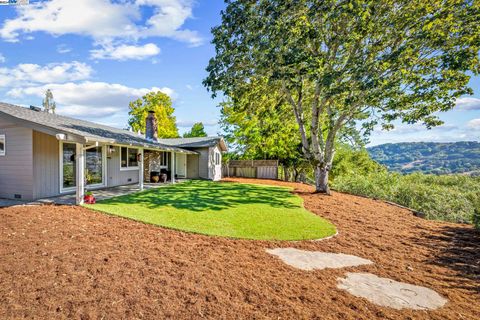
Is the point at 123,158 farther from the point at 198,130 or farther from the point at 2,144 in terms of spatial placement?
the point at 198,130

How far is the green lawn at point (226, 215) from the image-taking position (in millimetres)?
5969

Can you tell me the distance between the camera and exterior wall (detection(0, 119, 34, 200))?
824cm

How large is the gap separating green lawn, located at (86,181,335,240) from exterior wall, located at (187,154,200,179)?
8.97 m

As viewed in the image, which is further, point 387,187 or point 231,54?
point 387,187

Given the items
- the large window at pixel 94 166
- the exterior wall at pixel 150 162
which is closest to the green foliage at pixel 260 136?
the exterior wall at pixel 150 162

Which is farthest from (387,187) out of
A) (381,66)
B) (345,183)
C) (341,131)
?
(381,66)

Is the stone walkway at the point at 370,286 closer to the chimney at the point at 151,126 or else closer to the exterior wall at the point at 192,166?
the chimney at the point at 151,126

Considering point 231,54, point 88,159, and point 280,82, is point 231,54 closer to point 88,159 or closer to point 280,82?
point 280,82

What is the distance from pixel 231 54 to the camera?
448 inches

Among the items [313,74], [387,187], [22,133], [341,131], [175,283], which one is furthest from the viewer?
[341,131]

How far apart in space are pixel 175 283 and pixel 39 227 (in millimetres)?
4344

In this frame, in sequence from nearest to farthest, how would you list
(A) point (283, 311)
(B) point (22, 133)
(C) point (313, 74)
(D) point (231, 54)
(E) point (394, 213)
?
(A) point (283, 311) → (B) point (22, 133) → (E) point (394, 213) → (C) point (313, 74) → (D) point (231, 54)

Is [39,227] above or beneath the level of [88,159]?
beneath

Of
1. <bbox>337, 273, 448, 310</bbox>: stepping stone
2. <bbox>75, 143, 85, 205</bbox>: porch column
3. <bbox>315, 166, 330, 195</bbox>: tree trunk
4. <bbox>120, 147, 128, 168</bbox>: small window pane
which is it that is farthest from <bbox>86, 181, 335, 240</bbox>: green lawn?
<bbox>120, 147, 128, 168</bbox>: small window pane
